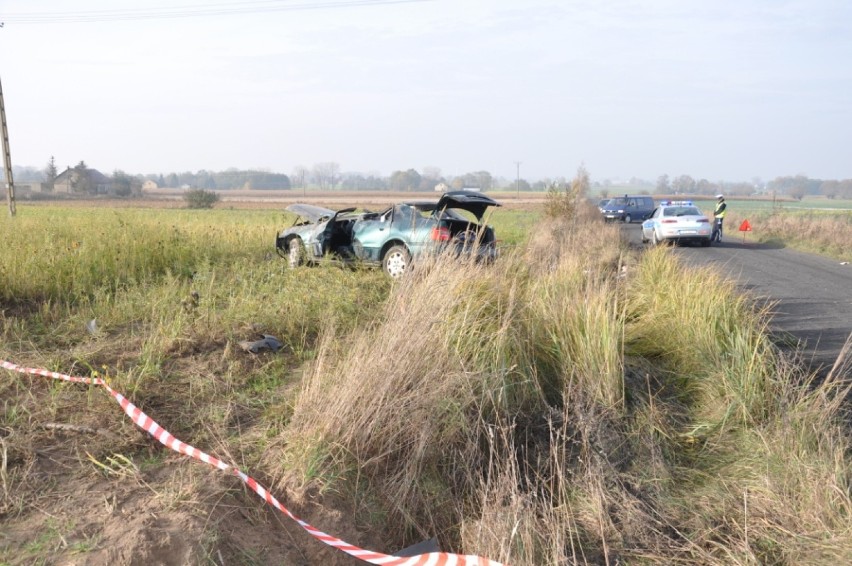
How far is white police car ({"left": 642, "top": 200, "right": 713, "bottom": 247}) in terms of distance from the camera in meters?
22.0

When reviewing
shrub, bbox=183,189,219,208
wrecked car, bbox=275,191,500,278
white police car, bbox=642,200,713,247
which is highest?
wrecked car, bbox=275,191,500,278

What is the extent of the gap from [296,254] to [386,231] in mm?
1747

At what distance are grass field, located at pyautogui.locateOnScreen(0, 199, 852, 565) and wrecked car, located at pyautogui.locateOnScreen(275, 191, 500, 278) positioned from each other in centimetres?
301

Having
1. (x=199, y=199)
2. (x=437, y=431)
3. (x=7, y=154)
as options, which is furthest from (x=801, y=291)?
(x=199, y=199)

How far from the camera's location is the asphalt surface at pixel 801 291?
25.9 ft

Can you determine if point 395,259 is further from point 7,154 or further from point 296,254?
point 7,154

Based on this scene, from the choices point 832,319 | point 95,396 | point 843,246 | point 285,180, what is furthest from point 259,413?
point 285,180

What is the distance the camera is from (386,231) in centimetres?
1130

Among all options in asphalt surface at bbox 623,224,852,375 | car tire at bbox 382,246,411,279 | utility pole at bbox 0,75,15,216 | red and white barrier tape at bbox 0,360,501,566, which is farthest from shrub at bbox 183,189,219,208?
red and white barrier tape at bbox 0,360,501,566

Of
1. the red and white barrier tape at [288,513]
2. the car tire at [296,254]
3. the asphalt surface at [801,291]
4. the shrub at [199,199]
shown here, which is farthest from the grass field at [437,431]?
the shrub at [199,199]

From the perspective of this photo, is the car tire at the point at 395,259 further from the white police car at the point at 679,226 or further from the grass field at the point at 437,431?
the white police car at the point at 679,226

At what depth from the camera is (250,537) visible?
3627mm

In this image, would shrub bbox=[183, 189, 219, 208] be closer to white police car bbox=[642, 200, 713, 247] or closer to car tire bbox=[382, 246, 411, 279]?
white police car bbox=[642, 200, 713, 247]

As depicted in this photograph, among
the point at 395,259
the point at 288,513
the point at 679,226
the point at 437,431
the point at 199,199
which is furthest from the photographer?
the point at 199,199
